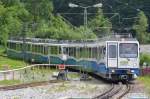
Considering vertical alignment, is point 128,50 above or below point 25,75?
above

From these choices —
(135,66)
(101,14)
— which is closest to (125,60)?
(135,66)

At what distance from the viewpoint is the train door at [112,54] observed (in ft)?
132

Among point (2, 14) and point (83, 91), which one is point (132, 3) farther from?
point (83, 91)

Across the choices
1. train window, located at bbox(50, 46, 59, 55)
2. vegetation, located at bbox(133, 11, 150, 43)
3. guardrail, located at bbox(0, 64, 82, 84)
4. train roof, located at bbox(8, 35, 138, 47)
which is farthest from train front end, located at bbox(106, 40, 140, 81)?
vegetation, located at bbox(133, 11, 150, 43)

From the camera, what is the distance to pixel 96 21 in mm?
91250

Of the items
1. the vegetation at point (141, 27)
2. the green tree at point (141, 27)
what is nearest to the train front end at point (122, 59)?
the vegetation at point (141, 27)

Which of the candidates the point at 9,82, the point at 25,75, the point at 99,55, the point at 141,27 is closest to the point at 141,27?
the point at 141,27

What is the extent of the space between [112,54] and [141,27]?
195 ft

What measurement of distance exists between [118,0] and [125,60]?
69732 millimetres

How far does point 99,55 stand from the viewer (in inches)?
1676

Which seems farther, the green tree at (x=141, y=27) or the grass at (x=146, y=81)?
the green tree at (x=141, y=27)

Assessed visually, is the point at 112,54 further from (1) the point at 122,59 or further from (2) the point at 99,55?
(2) the point at 99,55

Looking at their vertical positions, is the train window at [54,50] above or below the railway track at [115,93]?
below

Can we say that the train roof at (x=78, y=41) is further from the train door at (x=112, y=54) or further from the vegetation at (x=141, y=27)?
the vegetation at (x=141, y=27)
